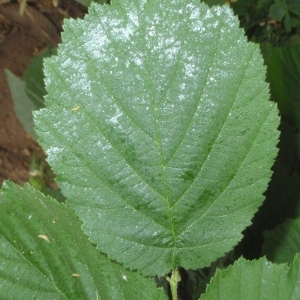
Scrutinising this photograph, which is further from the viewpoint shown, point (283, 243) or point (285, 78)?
point (285, 78)

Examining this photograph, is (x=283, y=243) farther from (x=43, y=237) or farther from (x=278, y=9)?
(x=278, y=9)

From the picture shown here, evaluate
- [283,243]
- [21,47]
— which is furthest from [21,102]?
[283,243]

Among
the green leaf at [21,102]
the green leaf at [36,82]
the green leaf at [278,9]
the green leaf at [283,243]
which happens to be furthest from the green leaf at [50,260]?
the green leaf at [21,102]

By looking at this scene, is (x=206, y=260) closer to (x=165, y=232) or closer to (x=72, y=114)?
(x=165, y=232)

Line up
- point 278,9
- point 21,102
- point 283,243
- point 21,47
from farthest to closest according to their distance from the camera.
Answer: point 21,47 → point 21,102 → point 278,9 → point 283,243

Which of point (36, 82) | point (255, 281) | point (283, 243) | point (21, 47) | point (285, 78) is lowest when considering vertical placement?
point (255, 281)

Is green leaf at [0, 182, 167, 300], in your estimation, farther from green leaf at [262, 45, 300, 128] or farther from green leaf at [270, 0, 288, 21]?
green leaf at [270, 0, 288, 21]

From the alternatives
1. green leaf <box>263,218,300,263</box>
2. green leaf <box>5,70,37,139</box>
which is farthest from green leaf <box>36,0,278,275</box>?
green leaf <box>5,70,37,139</box>

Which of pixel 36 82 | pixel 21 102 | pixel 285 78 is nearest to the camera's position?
pixel 285 78

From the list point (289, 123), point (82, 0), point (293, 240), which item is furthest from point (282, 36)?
point (293, 240)
